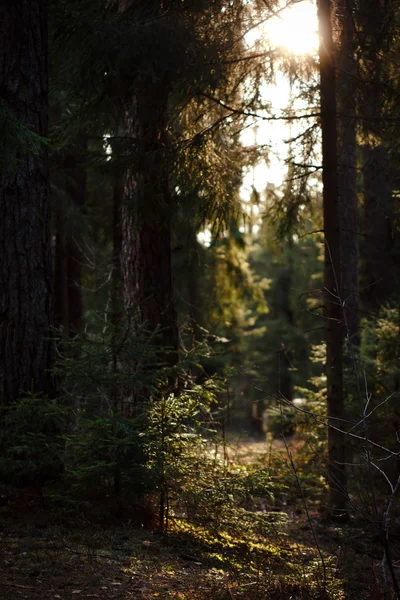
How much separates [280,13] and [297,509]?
6.98 m

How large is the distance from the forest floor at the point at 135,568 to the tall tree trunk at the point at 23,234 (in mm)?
1356

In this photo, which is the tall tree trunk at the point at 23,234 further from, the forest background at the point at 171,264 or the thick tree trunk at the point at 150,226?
the thick tree trunk at the point at 150,226

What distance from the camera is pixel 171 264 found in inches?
348

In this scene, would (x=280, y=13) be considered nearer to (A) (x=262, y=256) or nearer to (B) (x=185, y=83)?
(B) (x=185, y=83)

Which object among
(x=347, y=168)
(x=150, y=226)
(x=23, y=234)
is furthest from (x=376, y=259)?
(x=23, y=234)

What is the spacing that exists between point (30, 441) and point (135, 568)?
5.31ft

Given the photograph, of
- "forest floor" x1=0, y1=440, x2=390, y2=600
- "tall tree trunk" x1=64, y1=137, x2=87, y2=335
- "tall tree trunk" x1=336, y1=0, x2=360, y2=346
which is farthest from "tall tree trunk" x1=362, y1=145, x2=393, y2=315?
"forest floor" x1=0, y1=440, x2=390, y2=600

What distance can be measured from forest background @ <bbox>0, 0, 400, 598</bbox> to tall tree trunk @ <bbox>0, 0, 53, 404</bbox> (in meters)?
0.02

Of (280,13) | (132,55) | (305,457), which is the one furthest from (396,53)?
(305,457)

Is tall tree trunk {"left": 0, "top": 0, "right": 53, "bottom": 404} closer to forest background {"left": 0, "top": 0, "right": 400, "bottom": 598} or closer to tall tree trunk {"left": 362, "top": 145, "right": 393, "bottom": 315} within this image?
forest background {"left": 0, "top": 0, "right": 400, "bottom": 598}

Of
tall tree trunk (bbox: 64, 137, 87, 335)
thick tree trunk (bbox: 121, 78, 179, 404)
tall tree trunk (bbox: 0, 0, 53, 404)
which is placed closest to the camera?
tall tree trunk (bbox: 0, 0, 53, 404)

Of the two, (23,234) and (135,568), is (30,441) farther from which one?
(23,234)

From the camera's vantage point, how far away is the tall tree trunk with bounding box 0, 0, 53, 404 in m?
6.38

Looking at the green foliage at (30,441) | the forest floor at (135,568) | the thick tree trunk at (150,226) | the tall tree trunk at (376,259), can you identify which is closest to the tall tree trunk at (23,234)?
the green foliage at (30,441)
